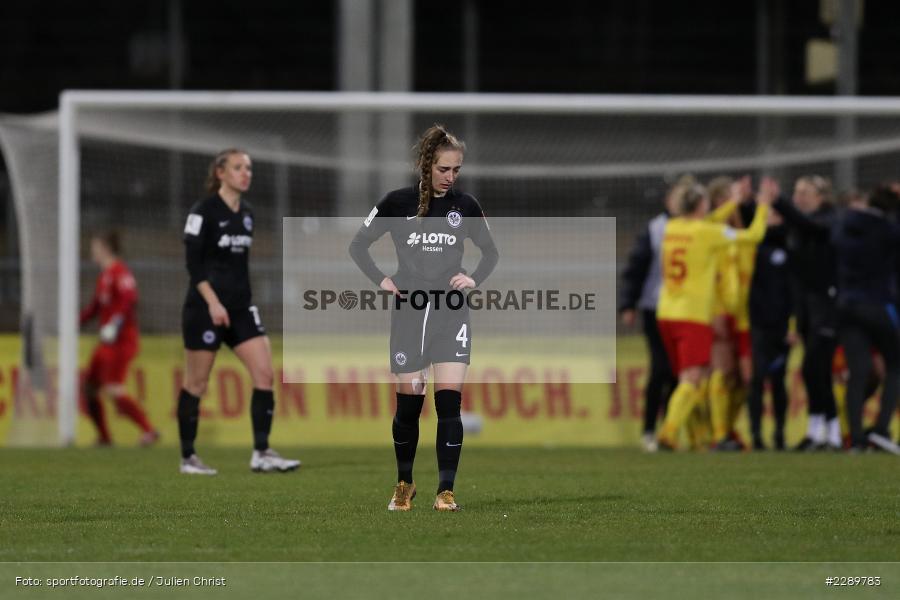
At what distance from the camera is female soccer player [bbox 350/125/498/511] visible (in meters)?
7.76

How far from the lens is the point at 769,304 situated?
13.4m

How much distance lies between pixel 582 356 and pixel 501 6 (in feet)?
68.0

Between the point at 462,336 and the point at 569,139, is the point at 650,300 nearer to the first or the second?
the point at 569,139

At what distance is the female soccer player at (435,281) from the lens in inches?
306

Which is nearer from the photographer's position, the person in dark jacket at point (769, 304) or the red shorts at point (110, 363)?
the person in dark jacket at point (769, 304)

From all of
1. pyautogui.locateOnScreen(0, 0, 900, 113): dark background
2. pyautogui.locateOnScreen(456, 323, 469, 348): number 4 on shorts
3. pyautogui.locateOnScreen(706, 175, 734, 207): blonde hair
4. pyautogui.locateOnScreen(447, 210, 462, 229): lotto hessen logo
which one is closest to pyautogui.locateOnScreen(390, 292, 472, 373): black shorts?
pyautogui.locateOnScreen(456, 323, 469, 348): number 4 on shorts

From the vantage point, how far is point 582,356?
1569 cm

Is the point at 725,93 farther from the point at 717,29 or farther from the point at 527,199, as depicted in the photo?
the point at 527,199

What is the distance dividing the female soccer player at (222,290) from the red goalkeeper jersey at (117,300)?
4.41m

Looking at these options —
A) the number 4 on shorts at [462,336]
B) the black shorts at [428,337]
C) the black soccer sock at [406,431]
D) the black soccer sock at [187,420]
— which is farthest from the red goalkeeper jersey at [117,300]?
the number 4 on shorts at [462,336]

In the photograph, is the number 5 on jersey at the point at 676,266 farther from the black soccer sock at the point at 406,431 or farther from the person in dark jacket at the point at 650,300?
the black soccer sock at the point at 406,431

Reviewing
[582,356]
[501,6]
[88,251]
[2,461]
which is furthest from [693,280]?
[501,6]

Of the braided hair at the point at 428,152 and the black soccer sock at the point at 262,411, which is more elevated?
the braided hair at the point at 428,152

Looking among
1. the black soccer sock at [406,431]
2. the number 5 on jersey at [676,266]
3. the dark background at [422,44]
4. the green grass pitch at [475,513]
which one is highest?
the dark background at [422,44]
